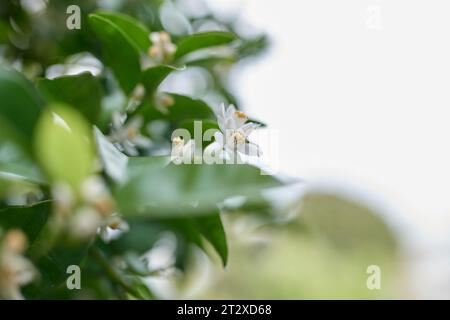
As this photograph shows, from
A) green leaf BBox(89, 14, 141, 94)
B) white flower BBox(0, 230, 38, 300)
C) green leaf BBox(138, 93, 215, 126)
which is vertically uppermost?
green leaf BBox(89, 14, 141, 94)

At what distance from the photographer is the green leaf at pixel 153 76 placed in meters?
0.62

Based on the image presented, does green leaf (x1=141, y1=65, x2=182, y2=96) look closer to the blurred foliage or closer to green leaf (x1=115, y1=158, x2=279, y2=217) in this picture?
green leaf (x1=115, y1=158, x2=279, y2=217)

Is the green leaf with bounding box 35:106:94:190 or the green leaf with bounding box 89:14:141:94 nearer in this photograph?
the green leaf with bounding box 35:106:94:190

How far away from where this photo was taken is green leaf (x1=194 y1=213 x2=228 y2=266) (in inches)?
22.0

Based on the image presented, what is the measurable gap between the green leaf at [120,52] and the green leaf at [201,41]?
56 millimetres

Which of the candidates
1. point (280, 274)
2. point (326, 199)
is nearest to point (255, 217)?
point (280, 274)

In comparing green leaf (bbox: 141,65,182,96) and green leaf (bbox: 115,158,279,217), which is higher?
green leaf (bbox: 141,65,182,96)

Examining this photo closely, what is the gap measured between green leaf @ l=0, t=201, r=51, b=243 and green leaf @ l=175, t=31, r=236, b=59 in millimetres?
265

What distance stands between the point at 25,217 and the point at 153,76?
210 mm

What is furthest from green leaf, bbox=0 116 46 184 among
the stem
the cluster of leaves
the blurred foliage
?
the blurred foliage

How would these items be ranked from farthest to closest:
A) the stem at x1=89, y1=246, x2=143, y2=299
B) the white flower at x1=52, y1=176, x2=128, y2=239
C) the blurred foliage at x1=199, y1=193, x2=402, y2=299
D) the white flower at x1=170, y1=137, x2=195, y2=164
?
the blurred foliage at x1=199, y1=193, x2=402, y2=299
the stem at x1=89, y1=246, x2=143, y2=299
the white flower at x1=170, y1=137, x2=195, y2=164
the white flower at x1=52, y1=176, x2=128, y2=239

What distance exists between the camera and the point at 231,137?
0.51 metres

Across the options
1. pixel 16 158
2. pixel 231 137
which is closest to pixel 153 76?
pixel 231 137

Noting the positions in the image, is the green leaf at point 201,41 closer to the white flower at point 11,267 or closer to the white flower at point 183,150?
the white flower at point 183,150
